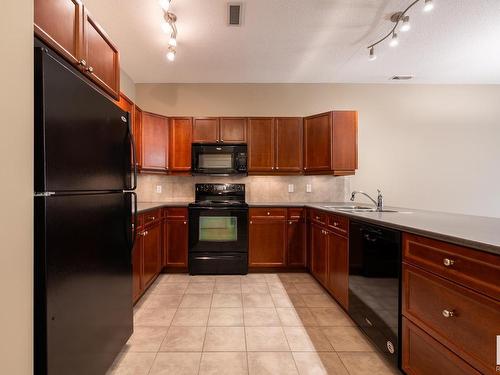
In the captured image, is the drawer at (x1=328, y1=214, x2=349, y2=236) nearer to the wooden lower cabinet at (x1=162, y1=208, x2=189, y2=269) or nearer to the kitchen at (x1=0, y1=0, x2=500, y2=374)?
the kitchen at (x1=0, y1=0, x2=500, y2=374)

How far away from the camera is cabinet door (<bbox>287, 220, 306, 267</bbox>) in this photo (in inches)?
130

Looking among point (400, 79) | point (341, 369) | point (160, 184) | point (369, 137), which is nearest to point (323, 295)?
point (341, 369)

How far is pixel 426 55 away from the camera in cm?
296

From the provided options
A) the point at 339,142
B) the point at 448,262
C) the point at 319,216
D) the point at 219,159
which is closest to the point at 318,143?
the point at 339,142

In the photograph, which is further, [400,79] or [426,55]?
[400,79]

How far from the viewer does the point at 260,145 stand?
355cm

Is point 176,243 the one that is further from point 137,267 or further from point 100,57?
point 100,57

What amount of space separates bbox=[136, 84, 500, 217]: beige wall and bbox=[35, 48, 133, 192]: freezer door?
8.01 feet

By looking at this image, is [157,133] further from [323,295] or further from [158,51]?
[323,295]

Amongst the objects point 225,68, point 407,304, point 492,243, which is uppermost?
point 225,68

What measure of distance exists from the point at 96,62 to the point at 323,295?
113 inches

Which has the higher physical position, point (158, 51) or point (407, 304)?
point (158, 51)

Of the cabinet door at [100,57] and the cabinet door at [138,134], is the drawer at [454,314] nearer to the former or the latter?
the cabinet door at [100,57]

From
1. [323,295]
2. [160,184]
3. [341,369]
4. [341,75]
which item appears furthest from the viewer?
[160,184]
